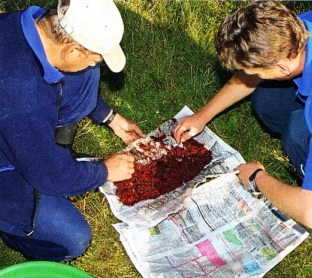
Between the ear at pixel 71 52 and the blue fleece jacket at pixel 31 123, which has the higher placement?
the ear at pixel 71 52

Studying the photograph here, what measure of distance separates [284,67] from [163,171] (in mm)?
991

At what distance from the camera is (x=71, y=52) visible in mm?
2592

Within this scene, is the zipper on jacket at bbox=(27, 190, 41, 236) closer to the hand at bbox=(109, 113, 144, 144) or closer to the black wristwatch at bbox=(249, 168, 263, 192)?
the hand at bbox=(109, 113, 144, 144)

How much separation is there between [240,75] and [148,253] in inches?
40.8

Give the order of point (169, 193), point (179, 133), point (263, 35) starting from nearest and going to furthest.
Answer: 1. point (263, 35)
2. point (169, 193)
3. point (179, 133)

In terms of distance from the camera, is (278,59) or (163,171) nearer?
(278,59)

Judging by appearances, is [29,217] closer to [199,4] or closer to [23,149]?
[23,149]

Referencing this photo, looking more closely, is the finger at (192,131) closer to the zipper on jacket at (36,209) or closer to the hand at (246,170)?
the hand at (246,170)

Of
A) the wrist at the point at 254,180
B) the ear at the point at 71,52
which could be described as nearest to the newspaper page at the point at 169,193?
the wrist at the point at 254,180

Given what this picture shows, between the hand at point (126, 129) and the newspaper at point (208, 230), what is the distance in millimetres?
341

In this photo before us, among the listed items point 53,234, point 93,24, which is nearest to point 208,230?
point 53,234

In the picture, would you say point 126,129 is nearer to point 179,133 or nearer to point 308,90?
point 179,133

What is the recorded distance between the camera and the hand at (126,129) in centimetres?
363

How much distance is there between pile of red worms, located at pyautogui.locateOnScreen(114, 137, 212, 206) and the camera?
3.41 meters
